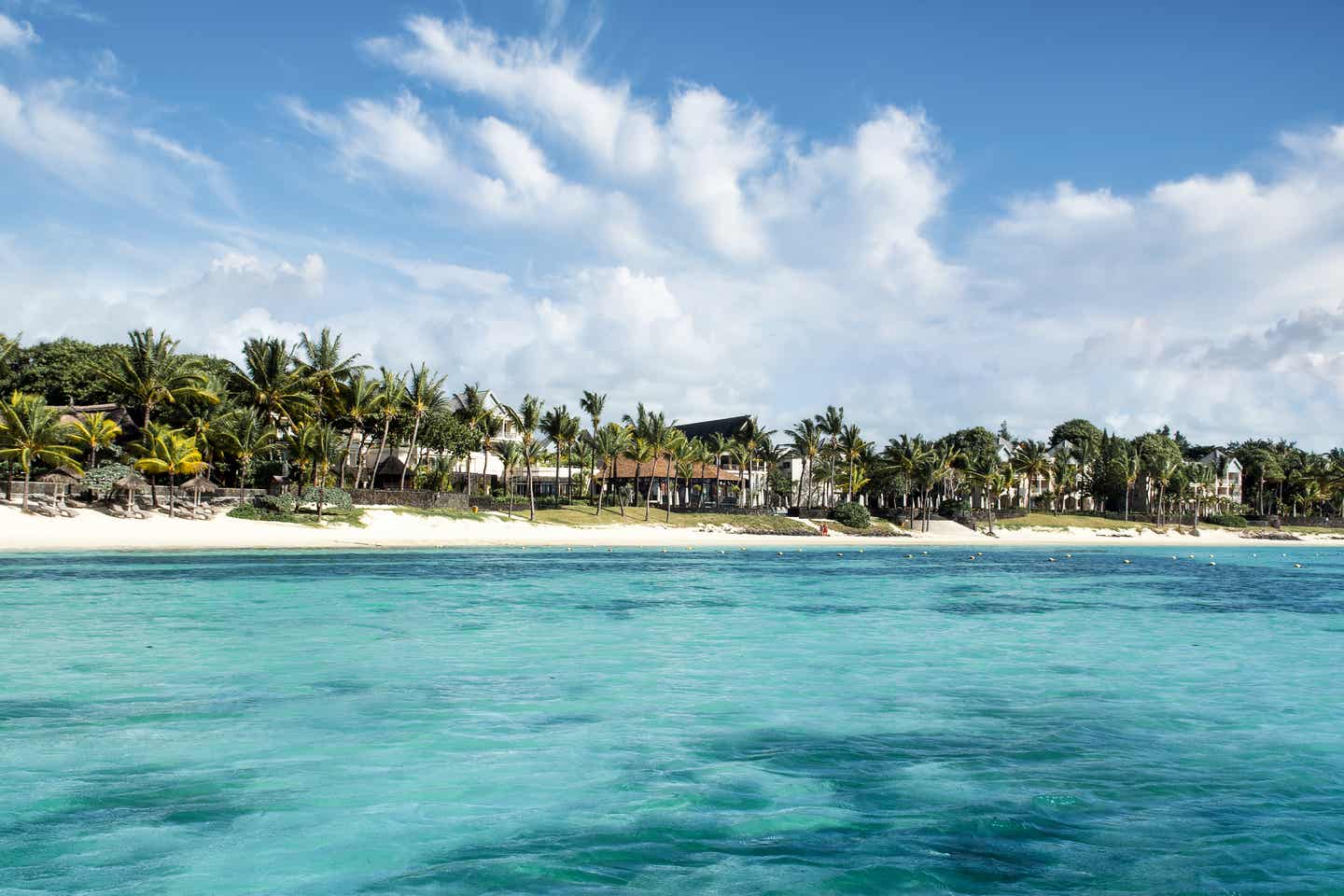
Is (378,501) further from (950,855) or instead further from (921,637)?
(950,855)

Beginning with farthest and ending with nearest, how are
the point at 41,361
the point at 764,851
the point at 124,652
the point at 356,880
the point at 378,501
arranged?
the point at 41,361 < the point at 378,501 < the point at 124,652 < the point at 764,851 < the point at 356,880

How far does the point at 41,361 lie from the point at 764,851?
81732 millimetres

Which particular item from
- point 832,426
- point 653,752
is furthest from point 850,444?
point 653,752

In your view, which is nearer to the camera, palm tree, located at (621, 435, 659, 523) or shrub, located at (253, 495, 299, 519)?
shrub, located at (253, 495, 299, 519)

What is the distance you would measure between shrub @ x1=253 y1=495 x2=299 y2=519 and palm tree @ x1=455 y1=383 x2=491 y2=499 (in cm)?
2819

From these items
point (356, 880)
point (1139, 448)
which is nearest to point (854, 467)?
point (1139, 448)

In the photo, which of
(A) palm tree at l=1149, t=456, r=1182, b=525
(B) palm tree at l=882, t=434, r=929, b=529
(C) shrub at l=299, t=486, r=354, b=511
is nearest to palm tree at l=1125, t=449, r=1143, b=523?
(A) palm tree at l=1149, t=456, r=1182, b=525

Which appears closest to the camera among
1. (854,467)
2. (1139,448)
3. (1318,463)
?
(854,467)

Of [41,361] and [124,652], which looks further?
[41,361]

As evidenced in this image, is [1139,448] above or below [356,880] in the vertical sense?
above

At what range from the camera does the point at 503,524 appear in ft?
207

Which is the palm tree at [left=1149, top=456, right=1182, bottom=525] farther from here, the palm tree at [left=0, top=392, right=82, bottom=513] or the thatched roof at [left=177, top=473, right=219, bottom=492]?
the palm tree at [left=0, top=392, right=82, bottom=513]

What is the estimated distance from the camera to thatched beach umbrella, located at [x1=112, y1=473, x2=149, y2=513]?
48.1m

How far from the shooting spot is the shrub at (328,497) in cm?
5500
